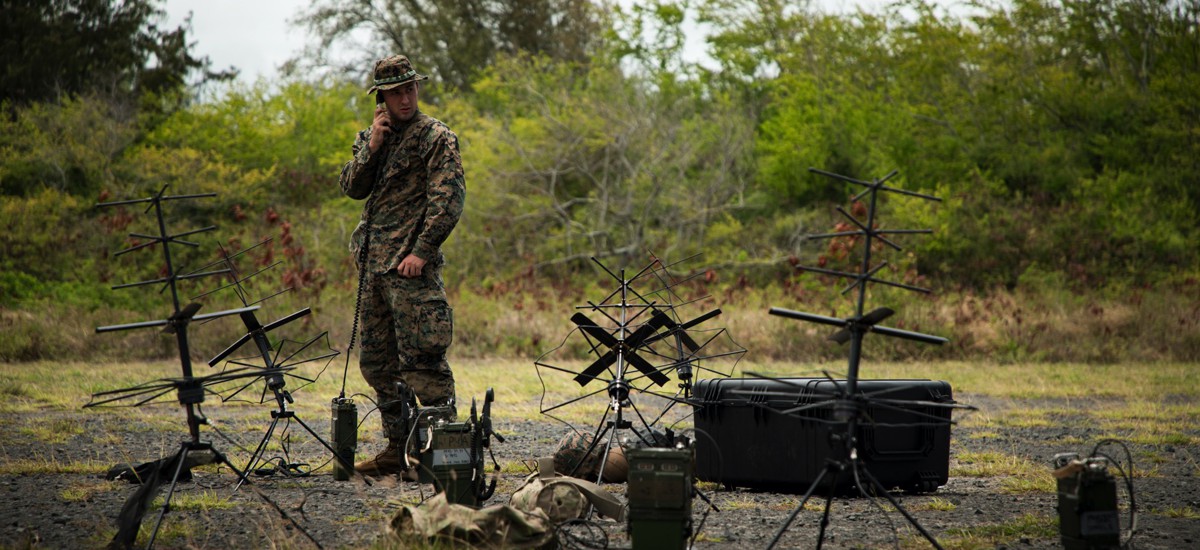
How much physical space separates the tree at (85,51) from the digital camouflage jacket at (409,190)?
22582 millimetres

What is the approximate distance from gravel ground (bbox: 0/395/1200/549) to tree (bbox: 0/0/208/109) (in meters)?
21.8

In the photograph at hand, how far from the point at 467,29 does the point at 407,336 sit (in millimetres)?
30004

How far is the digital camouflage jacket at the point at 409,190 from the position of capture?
20.1 feet

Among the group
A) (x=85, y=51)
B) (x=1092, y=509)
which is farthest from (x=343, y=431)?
(x=85, y=51)

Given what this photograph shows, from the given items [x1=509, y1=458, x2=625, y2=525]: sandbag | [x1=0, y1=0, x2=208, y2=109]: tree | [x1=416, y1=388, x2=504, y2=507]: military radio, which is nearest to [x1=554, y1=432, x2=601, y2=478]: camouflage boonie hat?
[x1=509, y1=458, x2=625, y2=525]: sandbag

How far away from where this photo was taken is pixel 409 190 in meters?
6.37

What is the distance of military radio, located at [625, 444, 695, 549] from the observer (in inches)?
164

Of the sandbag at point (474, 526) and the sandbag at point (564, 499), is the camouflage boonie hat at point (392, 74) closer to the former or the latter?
the sandbag at point (564, 499)

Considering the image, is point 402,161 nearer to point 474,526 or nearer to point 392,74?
point 392,74

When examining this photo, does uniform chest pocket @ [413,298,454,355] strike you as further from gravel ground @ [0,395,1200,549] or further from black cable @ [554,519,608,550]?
black cable @ [554,519,608,550]

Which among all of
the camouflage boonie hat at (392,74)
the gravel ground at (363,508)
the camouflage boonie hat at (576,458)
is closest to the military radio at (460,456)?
the gravel ground at (363,508)

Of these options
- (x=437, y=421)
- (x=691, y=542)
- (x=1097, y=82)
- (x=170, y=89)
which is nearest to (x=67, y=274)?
(x=170, y=89)

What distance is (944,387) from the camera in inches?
244

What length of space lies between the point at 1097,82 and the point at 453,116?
52.3 feet
